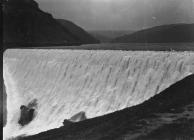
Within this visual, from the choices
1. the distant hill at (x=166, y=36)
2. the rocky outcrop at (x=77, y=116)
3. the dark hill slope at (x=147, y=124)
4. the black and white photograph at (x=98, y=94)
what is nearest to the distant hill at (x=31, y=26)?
the distant hill at (x=166, y=36)

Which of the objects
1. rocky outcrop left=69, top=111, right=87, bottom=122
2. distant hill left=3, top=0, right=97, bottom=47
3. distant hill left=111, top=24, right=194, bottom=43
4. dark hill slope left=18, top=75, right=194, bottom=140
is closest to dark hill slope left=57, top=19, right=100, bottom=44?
distant hill left=3, top=0, right=97, bottom=47

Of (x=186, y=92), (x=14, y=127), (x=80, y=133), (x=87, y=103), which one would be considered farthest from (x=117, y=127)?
(x=14, y=127)

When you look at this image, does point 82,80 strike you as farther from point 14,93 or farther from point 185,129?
point 185,129

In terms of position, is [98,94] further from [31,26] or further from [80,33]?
[80,33]

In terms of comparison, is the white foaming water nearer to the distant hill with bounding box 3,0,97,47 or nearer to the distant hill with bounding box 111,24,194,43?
the distant hill with bounding box 111,24,194,43

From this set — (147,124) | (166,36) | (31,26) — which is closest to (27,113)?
(147,124)
